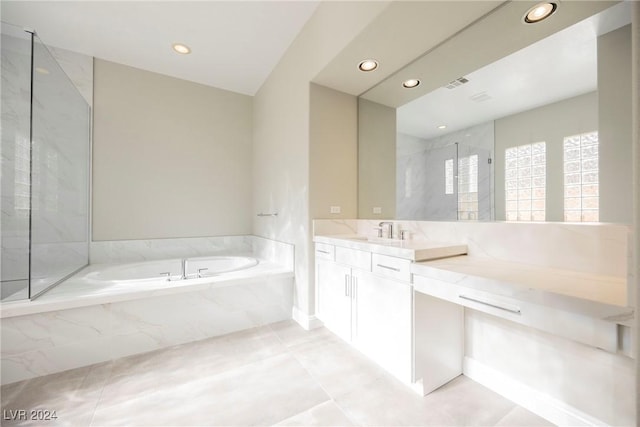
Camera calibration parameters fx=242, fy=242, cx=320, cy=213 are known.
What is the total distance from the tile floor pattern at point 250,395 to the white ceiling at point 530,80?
1.66m

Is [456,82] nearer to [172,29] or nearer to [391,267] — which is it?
[391,267]

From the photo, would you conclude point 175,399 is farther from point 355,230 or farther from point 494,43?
point 494,43

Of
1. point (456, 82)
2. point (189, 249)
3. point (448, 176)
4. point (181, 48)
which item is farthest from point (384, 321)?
point (181, 48)

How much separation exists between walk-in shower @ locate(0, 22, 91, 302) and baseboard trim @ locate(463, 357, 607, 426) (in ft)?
9.46

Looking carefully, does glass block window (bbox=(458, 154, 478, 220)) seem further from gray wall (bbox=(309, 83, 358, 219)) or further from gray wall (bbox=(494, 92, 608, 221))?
gray wall (bbox=(309, 83, 358, 219))

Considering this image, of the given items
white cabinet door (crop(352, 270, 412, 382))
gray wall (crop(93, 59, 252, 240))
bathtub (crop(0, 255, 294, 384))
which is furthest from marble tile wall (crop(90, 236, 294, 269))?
white cabinet door (crop(352, 270, 412, 382))

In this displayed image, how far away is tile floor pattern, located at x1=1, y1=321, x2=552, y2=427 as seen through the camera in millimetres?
1227

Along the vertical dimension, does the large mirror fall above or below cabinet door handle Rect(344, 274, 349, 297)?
above

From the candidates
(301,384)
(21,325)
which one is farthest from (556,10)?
(21,325)

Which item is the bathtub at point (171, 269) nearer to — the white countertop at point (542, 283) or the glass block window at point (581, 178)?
the white countertop at point (542, 283)

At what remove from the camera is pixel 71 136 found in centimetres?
229

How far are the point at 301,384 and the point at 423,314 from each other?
85cm

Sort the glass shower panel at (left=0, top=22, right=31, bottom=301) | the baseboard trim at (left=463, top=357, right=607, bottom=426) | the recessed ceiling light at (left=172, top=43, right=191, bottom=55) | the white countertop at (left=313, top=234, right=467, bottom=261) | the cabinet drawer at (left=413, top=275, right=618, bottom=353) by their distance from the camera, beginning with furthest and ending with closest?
the recessed ceiling light at (left=172, top=43, right=191, bottom=55) < the glass shower panel at (left=0, top=22, right=31, bottom=301) < the white countertop at (left=313, top=234, right=467, bottom=261) < the baseboard trim at (left=463, top=357, right=607, bottom=426) < the cabinet drawer at (left=413, top=275, right=618, bottom=353)

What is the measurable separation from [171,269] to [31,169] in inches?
56.6
